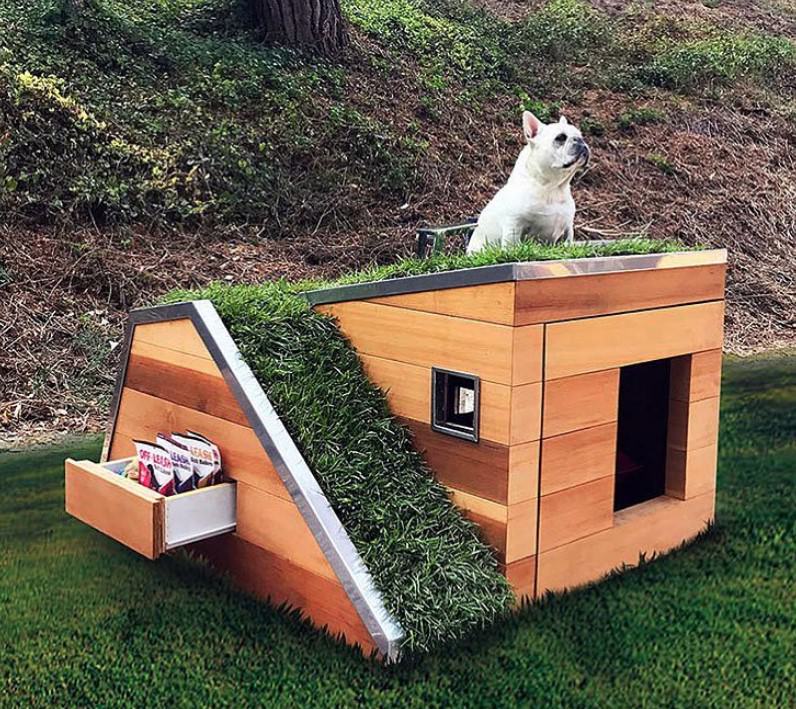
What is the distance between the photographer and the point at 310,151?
726 cm

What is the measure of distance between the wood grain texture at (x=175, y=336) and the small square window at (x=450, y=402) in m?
0.71

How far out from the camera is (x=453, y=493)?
8.36ft

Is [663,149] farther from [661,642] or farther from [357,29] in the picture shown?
[661,642]

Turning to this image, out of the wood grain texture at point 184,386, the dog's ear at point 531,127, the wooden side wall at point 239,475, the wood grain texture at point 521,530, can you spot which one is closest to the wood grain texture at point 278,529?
the wooden side wall at point 239,475

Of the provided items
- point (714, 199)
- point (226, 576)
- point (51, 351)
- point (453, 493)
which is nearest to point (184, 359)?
point (226, 576)

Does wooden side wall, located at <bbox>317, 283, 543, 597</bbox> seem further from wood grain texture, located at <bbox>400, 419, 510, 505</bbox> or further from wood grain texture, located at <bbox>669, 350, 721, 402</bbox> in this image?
wood grain texture, located at <bbox>669, 350, 721, 402</bbox>

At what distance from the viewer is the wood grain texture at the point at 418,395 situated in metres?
2.37

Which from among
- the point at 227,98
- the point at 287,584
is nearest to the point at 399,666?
the point at 287,584

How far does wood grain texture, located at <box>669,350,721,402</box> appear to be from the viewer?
2.94 meters

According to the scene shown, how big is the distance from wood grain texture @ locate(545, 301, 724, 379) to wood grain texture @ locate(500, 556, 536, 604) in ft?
1.76

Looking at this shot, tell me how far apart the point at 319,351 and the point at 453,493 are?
0.64m

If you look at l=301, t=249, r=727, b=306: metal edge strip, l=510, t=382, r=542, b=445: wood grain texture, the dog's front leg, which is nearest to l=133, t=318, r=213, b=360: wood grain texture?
l=301, t=249, r=727, b=306: metal edge strip

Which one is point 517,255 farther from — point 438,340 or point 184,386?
point 184,386

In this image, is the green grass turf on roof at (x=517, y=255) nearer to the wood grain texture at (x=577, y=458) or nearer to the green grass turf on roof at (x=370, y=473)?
the green grass turf on roof at (x=370, y=473)
